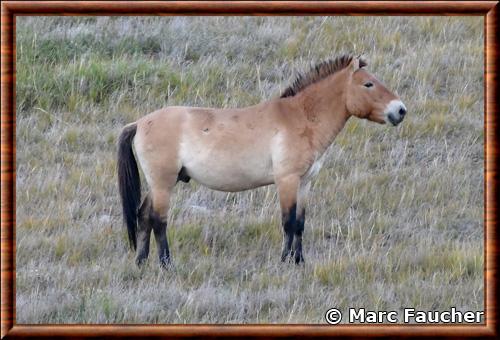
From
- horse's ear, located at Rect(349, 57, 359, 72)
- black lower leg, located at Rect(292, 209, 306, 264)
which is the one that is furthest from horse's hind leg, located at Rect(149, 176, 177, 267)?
horse's ear, located at Rect(349, 57, 359, 72)

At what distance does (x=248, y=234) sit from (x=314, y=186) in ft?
4.96

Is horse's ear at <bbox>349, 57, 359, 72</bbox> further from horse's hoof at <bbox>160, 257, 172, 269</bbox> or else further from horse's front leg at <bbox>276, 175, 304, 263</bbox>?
horse's hoof at <bbox>160, 257, 172, 269</bbox>

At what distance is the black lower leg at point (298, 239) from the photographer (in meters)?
8.59

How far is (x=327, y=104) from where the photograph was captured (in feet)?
28.6

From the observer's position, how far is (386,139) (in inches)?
461

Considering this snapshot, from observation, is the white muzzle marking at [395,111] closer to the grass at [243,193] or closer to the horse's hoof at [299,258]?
the grass at [243,193]

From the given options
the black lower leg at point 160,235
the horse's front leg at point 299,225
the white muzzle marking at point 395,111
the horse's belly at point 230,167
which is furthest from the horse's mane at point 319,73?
the black lower leg at point 160,235

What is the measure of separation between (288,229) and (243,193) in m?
1.85

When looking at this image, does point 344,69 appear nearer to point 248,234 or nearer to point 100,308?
point 248,234

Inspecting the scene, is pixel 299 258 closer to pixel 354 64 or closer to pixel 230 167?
pixel 230 167

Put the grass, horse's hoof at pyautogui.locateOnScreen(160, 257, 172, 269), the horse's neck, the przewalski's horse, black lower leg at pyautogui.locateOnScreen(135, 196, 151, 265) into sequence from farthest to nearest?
the horse's neck < black lower leg at pyautogui.locateOnScreen(135, 196, 151, 265) < the przewalski's horse < horse's hoof at pyautogui.locateOnScreen(160, 257, 172, 269) < the grass

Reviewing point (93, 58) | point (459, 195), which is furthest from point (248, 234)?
point (93, 58)

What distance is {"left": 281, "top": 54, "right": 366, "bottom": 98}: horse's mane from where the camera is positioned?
8.69 metres

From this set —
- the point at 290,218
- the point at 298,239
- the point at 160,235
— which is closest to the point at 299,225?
the point at 298,239
